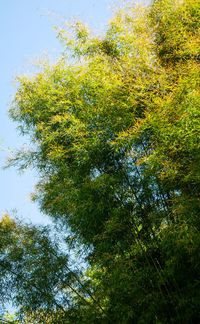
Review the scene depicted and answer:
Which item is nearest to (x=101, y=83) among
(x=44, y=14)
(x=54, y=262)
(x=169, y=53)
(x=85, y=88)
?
(x=85, y=88)

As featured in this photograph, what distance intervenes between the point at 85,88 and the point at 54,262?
3009 millimetres

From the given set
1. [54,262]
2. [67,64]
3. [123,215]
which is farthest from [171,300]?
[67,64]

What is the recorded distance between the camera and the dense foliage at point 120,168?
3.34m

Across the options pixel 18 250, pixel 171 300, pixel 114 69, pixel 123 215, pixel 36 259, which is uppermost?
pixel 114 69

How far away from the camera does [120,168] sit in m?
4.57

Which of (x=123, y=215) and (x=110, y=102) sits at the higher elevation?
A: (x=110, y=102)

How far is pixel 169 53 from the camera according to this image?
484 centimetres

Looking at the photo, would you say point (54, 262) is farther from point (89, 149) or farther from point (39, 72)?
point (39, 72)

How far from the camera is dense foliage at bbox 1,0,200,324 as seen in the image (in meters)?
3.34

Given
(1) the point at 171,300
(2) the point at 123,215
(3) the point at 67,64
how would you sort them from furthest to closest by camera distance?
(3) the point at 67,64
(2) the point at 123,215
(1) the point at 171,300

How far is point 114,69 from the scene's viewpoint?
486 cm

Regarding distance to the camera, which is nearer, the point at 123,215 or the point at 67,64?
the point at 123,215

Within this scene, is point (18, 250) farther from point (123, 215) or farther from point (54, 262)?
point (123, 215)

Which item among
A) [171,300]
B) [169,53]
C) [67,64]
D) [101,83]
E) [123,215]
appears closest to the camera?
[171,300]
